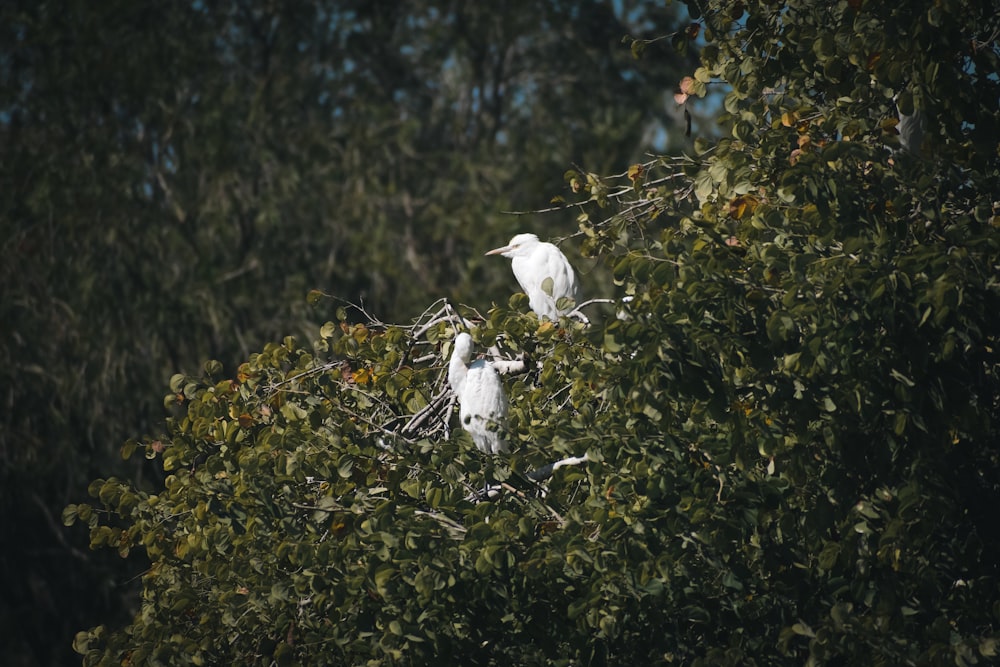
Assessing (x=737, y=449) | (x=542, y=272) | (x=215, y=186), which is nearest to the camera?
(x=737, y=449)

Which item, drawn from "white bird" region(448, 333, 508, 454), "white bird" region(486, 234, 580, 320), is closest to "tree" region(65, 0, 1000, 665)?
"white bird" region(448, 333, 508, 454)

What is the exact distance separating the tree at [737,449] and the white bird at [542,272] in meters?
1.53

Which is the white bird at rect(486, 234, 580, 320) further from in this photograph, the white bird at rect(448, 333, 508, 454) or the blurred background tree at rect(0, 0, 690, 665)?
the blurred background tree at rect(0, 0, 690, 665)

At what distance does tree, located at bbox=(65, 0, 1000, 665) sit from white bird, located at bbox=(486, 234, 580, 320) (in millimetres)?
1530

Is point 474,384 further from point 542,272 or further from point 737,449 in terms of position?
point 542,272

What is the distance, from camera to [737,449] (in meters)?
3.22

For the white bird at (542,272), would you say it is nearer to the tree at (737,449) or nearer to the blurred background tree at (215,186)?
the tree at (737,449)

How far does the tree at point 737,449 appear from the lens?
10.4 ft

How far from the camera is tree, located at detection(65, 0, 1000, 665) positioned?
3.16m

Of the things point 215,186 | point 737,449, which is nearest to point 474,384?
point 737,449

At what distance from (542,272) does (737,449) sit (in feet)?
8.22

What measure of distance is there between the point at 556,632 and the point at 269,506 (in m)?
1.01

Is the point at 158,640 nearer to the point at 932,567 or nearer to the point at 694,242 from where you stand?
the point at 694,242

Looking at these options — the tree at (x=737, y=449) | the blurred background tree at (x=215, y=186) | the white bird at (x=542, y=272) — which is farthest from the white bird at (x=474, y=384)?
the blurred background tree at (x=215, y=186)
